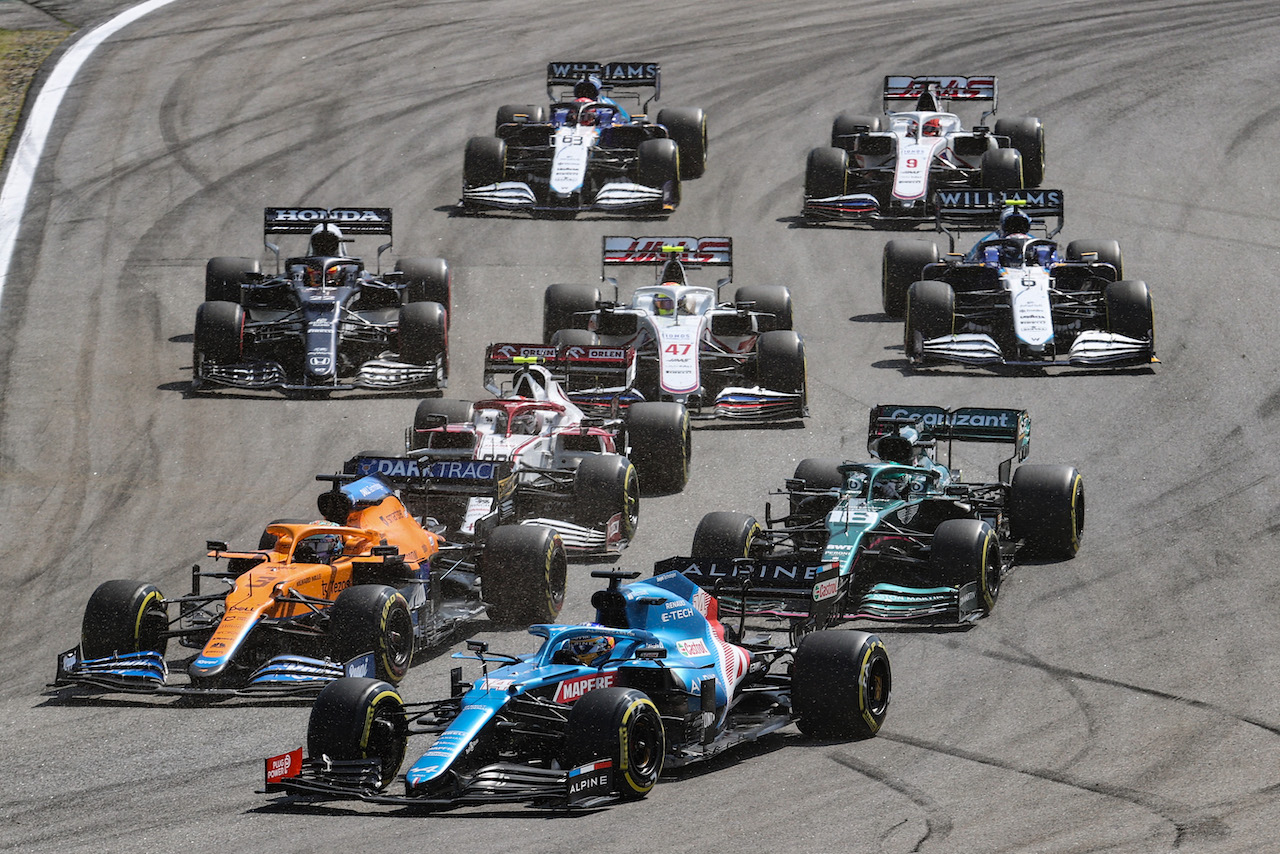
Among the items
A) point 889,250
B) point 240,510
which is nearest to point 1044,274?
point 889,250

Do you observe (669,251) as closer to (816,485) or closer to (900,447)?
(816,485)

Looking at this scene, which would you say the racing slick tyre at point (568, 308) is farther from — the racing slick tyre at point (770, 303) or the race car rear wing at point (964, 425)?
the race car rear wing at point (964, 425)

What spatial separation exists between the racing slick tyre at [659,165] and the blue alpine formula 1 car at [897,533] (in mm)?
14491

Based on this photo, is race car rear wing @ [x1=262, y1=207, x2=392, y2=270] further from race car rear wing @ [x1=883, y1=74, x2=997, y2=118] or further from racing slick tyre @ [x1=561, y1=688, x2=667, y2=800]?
racing slick tyre @ [x1=561, y1=688, x2=667, y2=800]

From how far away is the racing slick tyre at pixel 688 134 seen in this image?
36.6 m

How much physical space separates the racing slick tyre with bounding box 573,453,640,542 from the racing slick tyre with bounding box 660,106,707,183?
1671 cm

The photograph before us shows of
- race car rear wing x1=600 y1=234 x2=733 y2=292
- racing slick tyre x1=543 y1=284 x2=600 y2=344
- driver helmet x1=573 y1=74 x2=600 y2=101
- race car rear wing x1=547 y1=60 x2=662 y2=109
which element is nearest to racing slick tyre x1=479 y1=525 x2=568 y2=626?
race car rear wing x1=600 y1=234 x2=733 y2=292

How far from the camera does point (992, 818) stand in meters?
11.9

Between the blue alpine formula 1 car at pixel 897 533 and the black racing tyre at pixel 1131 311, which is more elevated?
the black racing tyre at pixel 1131 311

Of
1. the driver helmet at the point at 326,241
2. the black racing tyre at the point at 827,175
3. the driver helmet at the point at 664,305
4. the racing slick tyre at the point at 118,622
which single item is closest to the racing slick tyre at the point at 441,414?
the driver helmet at the point at 664,305

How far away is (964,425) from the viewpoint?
66.5ft

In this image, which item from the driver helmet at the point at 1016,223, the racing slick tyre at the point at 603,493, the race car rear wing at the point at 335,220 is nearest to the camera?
the racing slick tyre at the point at 603,493

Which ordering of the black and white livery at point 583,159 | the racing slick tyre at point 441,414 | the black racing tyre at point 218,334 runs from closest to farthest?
the racing slick tyre at point 441,414
the black racing tyre at point 218,334
the black and white livery at point 583,159

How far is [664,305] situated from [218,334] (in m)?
6.69
